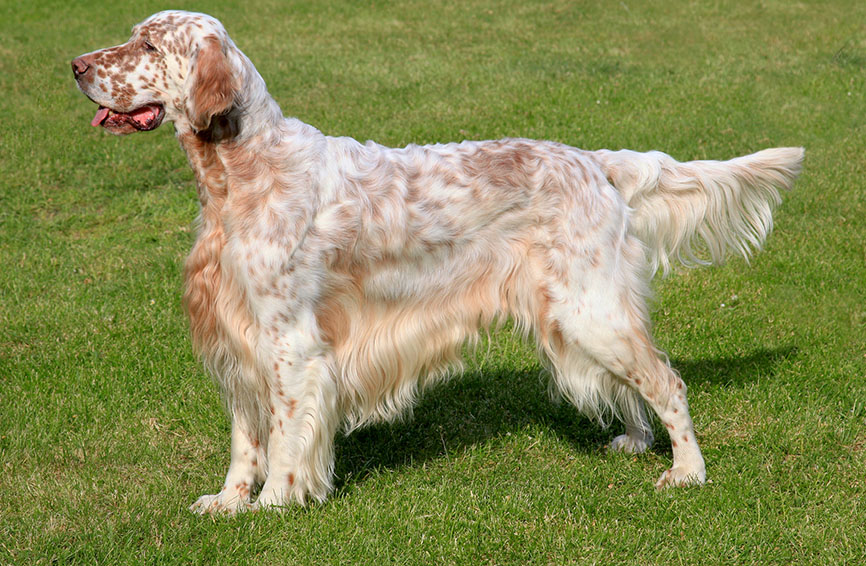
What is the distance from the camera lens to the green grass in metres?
3.83

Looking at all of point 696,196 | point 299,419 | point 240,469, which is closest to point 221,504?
point 240,469

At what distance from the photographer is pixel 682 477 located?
13.9ft

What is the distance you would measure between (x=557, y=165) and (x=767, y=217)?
3.80 feet

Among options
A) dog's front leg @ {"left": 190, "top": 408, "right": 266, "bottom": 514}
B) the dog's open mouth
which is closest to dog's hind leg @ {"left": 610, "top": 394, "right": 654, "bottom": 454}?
dog's front leg @ {"left": 190, "top": 408, "right": 266, "bottom": 514}

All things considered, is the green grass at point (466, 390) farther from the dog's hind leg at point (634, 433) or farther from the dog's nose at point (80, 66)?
the dog's nose at point (80, 66)

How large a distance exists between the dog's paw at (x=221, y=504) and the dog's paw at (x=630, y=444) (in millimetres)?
1800

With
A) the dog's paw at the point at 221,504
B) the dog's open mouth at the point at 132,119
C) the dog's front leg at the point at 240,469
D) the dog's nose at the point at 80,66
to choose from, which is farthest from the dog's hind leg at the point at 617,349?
the dog's nose at the point at 80,66

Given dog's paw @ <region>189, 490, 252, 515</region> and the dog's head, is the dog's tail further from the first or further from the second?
dog's paw @ <region>189, 490, 252, 515</region>

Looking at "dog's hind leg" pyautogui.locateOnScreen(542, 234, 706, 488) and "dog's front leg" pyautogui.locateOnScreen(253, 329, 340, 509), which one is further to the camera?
"dog's hind leg" pyautogui.locateOnScreen(542, 234, 706, 488)

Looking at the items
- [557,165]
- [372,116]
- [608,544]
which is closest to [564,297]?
[557,165]

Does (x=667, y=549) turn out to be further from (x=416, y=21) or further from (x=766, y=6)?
(x=766, y=6)

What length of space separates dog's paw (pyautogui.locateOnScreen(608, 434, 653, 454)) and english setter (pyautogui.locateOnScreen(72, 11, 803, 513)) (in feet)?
0.79

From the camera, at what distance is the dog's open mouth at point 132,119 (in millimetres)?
3721

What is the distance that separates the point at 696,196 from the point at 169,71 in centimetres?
243
